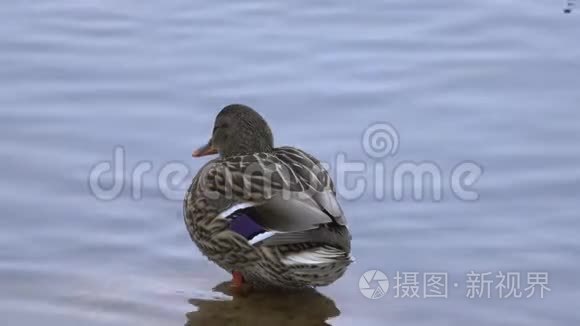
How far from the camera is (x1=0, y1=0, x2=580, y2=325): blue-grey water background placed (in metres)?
6.10

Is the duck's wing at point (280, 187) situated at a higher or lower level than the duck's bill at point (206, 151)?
lower

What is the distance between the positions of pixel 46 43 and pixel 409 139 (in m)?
2.98

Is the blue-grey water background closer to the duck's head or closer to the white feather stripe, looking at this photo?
the white feather stripe

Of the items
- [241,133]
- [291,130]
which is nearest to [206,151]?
[241,133]

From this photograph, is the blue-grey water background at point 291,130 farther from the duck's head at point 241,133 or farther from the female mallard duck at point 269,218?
the duck's head at point 241,133

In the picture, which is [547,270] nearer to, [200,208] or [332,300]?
[332,300]

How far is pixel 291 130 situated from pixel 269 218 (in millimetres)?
2098

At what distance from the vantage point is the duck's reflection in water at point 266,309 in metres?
5.92

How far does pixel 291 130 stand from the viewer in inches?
310

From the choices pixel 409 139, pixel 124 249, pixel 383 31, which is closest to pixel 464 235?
pixel 409 139

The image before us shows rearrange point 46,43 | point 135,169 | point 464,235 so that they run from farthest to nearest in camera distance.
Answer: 1. point 46,43
2. point 135,169
3. point 464,235

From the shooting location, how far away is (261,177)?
599 centimetres

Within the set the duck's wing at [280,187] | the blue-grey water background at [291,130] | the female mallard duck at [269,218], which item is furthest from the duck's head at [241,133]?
the blue-grey water background at [291,130]

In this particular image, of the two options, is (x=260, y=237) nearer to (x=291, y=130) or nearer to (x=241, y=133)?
(x=241, y=133)
